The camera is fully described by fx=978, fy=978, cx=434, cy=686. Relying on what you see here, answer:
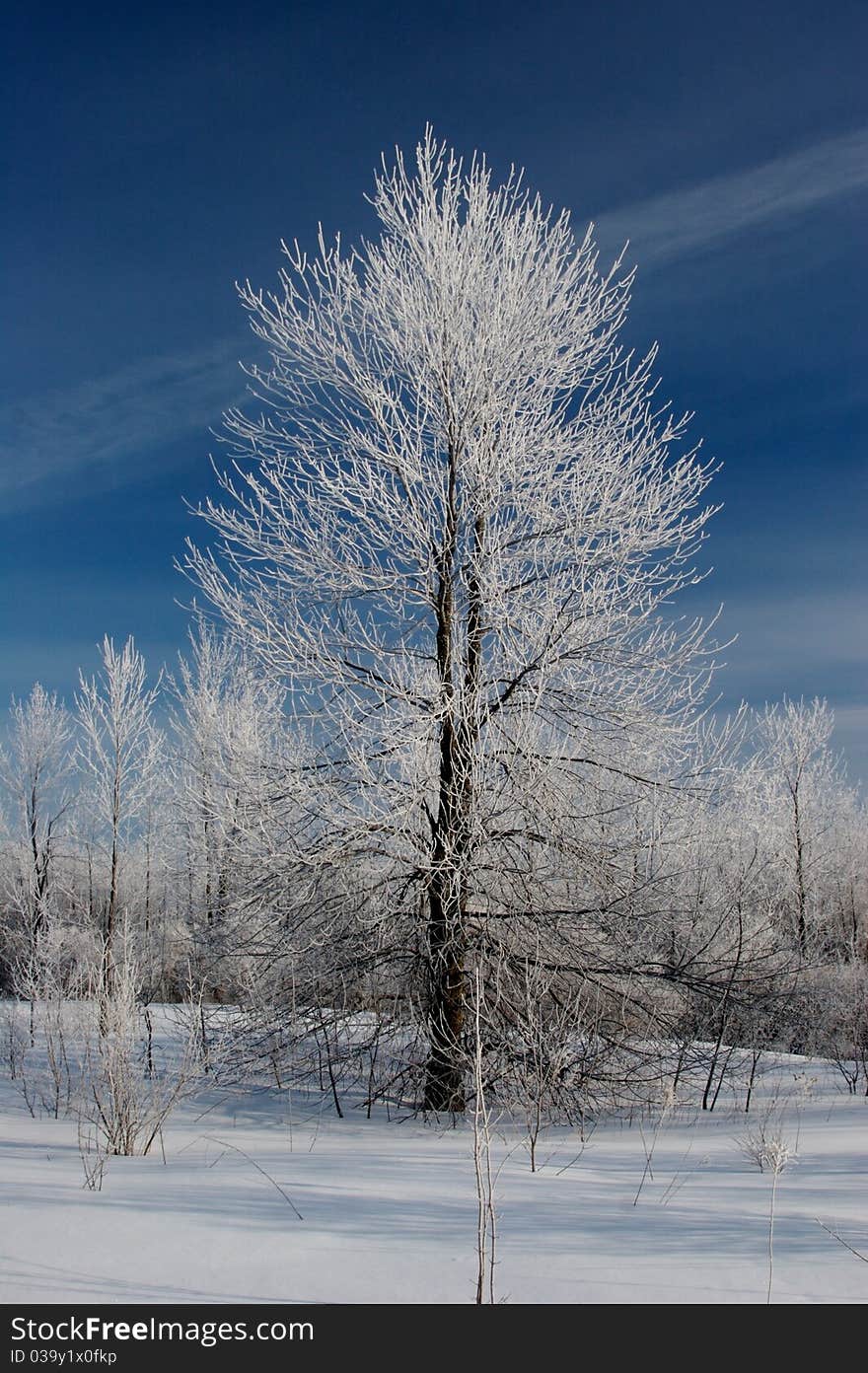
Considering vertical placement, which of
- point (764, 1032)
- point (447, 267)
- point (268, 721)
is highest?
point (447, 267)

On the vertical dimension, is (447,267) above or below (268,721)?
above

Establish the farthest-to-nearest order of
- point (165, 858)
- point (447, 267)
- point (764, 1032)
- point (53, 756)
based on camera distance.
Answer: point (53, 756) < point (165, 858) < point (764, 1032) < point (447, 267)

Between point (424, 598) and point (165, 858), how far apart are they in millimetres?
14300

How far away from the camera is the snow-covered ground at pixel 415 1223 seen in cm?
308

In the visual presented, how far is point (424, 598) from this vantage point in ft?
28.0

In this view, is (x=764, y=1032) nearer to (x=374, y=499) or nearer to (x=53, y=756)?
(x=374, y=499)

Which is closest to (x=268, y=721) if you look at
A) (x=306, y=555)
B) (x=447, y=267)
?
(x=306, y=555)

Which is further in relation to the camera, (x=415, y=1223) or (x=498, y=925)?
(x=498, y=925)

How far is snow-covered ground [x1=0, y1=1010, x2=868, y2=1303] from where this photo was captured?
3.08 metres

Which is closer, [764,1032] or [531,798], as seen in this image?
[531,798]

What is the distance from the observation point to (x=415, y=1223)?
Result: 3.88 metres

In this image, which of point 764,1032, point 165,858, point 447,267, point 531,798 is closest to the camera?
point 531,798

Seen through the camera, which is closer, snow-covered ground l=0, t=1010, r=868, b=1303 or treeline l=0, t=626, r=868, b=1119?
snow-covered ground l=0, t=1010, r=868, b=1303

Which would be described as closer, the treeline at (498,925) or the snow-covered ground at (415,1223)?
the snow-covered ground at (415,1223)
